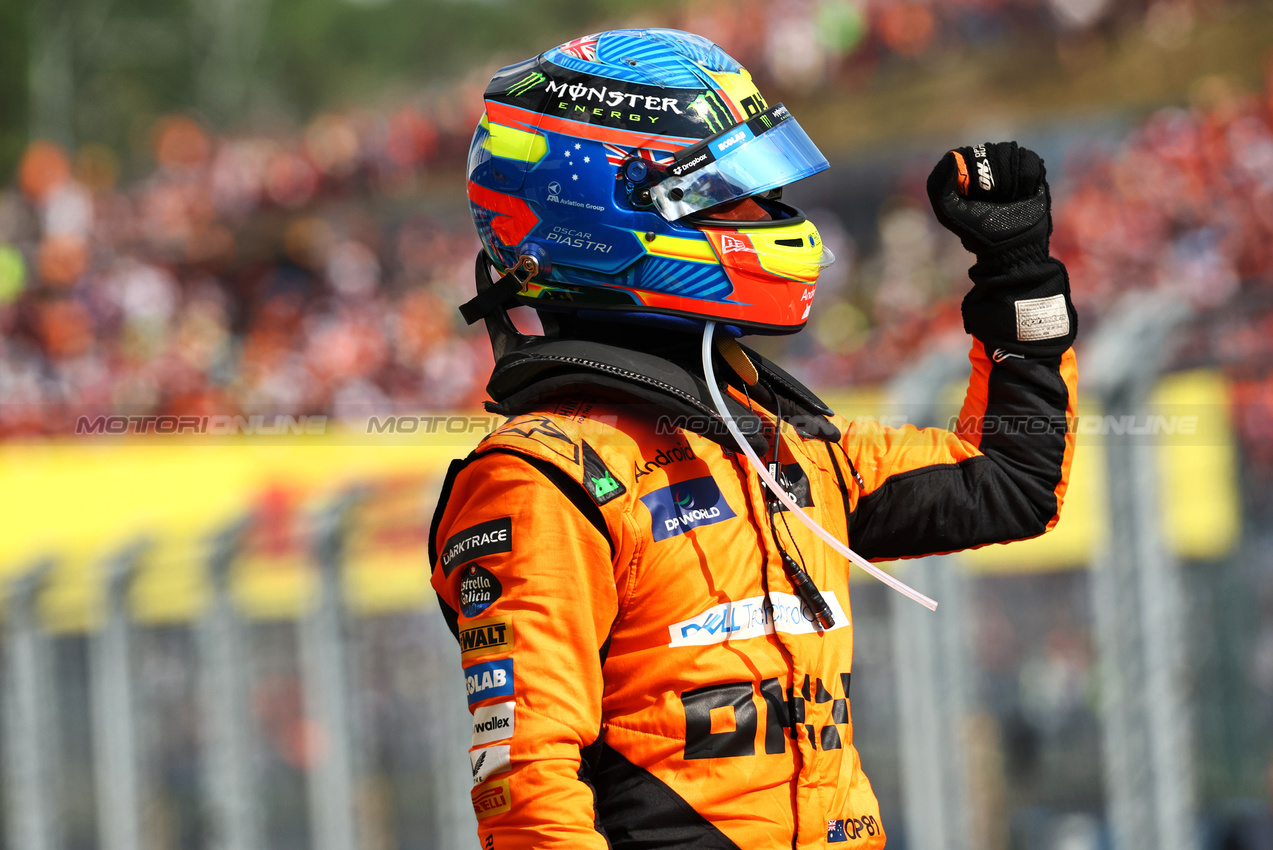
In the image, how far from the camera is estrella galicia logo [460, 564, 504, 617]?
1.73 metres

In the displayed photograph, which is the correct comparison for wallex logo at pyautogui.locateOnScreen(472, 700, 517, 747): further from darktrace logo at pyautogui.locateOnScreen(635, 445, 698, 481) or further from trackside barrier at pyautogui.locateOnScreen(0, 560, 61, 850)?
trackside barrier at pyautogui.locateOnScreen(0, 560, 61, 850)

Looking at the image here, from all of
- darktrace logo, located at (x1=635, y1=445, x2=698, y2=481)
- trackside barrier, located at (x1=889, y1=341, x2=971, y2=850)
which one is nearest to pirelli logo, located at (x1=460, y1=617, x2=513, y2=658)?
darktrace logo, located at (x1=635, y1=445, x2=698, y2=481)

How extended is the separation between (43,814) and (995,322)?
5.91 metres

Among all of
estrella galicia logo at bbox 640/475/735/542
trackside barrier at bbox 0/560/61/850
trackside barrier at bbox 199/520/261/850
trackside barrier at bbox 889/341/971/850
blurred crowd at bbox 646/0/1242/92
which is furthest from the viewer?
blurred crowd at bbox 646/0/1242/92

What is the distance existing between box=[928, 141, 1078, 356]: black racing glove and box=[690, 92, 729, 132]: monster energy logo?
0.30 meters

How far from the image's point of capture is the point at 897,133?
11711 millimetres

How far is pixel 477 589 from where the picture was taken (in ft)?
5.74

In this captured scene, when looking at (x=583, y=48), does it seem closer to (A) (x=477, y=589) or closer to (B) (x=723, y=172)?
(B) (x=723, y=172)

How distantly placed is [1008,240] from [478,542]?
0.84 m

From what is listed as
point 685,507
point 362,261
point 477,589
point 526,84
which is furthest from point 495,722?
point 362,261

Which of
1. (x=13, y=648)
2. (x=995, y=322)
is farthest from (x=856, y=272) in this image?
(x=995, y=322)

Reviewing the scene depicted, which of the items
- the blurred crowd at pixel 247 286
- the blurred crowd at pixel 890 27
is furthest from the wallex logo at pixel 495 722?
the blurred crowd at pixel 890 27

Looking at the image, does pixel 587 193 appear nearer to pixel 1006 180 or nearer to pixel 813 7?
pixel 1006 180

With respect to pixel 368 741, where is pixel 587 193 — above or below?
above
